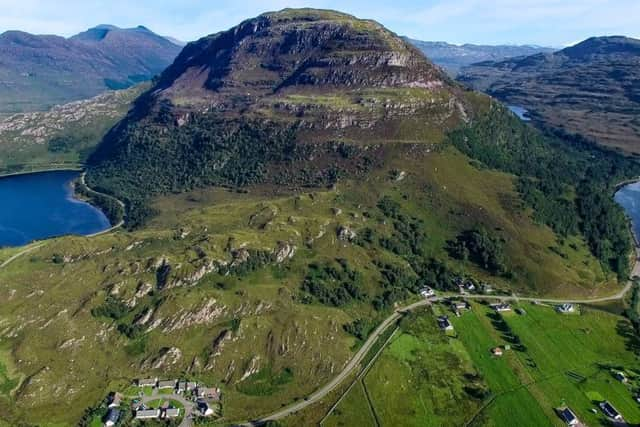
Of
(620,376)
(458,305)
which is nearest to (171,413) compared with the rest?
(458,305)

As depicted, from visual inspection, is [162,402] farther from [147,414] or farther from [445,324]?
[445,324]

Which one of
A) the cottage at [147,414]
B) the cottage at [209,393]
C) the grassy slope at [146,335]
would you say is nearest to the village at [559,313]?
the grassy slope at [146,335]

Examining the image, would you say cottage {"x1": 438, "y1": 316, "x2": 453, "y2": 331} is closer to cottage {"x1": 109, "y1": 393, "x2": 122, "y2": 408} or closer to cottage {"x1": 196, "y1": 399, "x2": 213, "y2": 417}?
cottage {"x1": 196, "y1": 399, "x2": 213, "y2": 417}

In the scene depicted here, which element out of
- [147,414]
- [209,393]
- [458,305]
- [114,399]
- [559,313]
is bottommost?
[559,313]

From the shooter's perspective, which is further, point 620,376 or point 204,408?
point 620,376

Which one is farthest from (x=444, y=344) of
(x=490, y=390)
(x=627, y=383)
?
(x=627, y=383)
